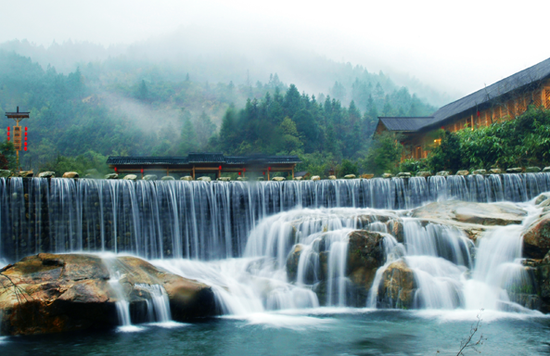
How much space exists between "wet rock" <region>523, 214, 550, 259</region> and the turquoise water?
1.99m

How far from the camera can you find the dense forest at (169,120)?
52.9 meters

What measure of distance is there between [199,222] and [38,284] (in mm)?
7554

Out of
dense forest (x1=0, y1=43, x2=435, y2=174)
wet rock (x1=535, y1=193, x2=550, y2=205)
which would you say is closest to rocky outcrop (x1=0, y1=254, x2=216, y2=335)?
wet rock (x1=535, y1=193, x2=550, y2=205)

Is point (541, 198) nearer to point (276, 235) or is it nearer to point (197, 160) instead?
point (276, 235)

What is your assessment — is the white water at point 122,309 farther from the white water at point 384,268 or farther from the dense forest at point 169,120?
the dense forest at point 169,120

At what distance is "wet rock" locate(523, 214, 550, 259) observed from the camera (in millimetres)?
11711

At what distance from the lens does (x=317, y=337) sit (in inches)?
384

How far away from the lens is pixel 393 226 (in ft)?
46.0

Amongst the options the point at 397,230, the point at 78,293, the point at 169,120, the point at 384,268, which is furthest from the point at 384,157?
the point at 169,120

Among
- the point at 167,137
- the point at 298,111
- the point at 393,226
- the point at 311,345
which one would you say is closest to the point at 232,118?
the point at 298,111

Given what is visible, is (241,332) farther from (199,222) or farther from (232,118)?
(232,118)

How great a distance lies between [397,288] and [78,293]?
8274 mm

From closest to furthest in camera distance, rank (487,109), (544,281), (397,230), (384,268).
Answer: (544,281) < (384,268) < (397,230) < (487,109)

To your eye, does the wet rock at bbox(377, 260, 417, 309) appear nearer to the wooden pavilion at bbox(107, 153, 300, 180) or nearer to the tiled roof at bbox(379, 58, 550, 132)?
the wooden pavilion at bbox(107, 153, 300, 180)
